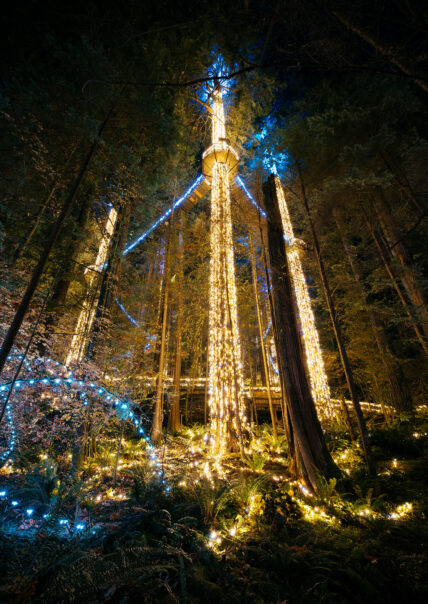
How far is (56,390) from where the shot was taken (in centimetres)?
437

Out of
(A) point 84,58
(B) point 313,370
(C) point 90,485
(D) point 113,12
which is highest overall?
(D) point 113,12

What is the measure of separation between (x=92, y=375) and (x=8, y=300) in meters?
2.07

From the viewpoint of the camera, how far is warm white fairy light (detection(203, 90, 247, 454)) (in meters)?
6.02

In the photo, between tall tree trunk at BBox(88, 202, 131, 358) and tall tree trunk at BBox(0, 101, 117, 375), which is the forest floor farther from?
tall tree trunk at BBox(88, 202, 131, 358)

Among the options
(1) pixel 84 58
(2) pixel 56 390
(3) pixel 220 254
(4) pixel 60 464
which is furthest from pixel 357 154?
(4) pixel 60 464

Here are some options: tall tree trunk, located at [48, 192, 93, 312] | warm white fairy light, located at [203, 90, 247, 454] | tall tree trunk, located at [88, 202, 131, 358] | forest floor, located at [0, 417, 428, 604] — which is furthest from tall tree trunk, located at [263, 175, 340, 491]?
tall tree trunk, located at [48, 192, 93, 312]

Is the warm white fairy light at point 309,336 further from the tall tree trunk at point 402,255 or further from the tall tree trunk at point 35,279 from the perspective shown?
the tall tree trunk at point 35,279

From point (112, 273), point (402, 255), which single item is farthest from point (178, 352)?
point (402, 255)

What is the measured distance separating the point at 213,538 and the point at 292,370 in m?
3.00

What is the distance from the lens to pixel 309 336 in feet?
26.6

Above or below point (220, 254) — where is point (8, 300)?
below

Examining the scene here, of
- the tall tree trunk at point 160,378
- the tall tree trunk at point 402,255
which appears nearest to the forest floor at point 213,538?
the tall tree trunk at point 160,378

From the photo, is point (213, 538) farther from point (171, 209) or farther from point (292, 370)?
point (171, 209)

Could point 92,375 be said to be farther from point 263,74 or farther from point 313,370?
point 263,74
